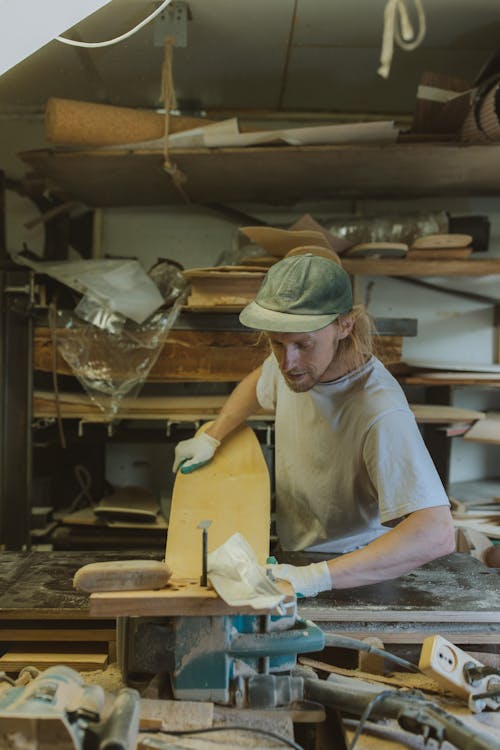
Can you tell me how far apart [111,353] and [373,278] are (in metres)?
1.49

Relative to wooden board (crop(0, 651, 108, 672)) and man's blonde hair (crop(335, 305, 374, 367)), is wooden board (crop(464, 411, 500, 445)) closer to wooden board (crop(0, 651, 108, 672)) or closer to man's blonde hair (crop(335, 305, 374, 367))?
man's blonde hair (crop(335, 305, 374, 367))

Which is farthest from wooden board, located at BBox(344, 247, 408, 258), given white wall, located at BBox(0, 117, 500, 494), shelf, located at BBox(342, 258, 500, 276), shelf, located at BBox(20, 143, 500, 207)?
white wall, located at BBox(0, 117, 500, 494)

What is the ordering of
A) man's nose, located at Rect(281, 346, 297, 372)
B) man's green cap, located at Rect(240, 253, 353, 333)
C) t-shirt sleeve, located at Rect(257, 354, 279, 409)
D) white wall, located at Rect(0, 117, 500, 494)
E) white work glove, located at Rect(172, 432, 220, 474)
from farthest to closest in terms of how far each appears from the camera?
white wall, located at Rect(0, 117, 500, 494) → t-shirt sleeve, located at Rect(257, 354, 279, 409) → white work glove, located at Rect(172, 432, 220, 474) → man's nose, located at Rect(281, 346, 297, 372) → man's green cap, located at Rect(240, 253, 353, 333)

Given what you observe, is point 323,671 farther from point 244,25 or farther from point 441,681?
point 244,25

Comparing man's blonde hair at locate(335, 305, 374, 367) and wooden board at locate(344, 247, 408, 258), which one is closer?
man's blonde hair at locate(335, 305, 374, 367)

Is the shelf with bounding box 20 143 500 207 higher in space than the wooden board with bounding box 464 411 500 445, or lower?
higher

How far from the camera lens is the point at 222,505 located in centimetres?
179

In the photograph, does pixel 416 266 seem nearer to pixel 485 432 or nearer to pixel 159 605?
pixel 485 432

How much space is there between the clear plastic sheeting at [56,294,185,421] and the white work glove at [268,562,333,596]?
1.38m

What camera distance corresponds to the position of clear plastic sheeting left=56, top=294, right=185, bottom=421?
266cm

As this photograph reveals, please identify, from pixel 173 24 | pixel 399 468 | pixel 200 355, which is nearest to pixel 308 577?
pixel 399 468

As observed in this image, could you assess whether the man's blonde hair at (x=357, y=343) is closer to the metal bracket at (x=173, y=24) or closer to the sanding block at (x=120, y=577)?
the sanding block at (x=120, y=577)

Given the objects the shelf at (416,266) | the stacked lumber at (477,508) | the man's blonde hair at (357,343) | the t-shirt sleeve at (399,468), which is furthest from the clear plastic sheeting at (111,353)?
the stacked lumber at (477,508)

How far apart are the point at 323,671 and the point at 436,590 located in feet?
1.34
